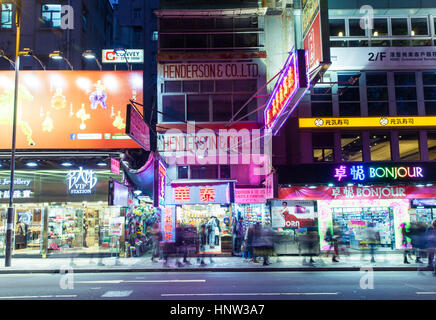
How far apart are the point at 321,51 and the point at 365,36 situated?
42.0 feet

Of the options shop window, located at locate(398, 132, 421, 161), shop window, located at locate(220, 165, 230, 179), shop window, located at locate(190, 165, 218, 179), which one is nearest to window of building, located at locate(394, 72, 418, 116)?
shop window, located at locate(398, 132, 421, 161)

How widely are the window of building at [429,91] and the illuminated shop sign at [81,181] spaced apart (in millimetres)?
20160

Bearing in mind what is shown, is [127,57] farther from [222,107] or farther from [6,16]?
[6,16]

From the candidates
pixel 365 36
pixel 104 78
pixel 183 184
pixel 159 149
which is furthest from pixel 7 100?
pixel 365 36

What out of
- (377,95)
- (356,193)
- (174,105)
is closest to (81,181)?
(174,105)

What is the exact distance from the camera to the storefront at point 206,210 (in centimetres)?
2025

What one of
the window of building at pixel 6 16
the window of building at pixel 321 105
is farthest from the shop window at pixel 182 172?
the window of building at pixel 6 16

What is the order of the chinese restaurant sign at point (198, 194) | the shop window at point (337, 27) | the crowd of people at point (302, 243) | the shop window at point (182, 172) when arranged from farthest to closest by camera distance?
the shop window at point (182, 172) < the shop window at point (337, 27) < the chinese restaurant sign at point (198, 194) < the crowd of people at point (302, 243)

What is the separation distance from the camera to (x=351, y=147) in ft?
71.1

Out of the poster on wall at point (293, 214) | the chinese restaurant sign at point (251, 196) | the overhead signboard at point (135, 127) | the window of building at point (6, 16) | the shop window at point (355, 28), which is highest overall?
the window of building at point (6, 16)

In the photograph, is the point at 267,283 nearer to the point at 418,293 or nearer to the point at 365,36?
the point at 418,293

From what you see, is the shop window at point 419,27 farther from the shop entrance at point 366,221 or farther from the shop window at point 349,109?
the shop entrance at point 366,221

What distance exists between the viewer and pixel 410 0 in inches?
835

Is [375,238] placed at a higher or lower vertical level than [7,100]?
lower
